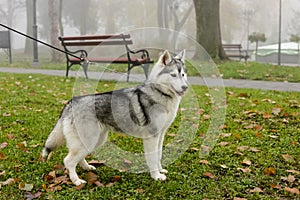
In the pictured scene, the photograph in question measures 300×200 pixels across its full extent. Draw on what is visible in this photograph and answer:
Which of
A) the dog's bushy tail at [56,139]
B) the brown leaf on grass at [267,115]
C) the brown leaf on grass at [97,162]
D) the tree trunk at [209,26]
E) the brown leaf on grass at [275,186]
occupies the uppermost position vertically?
the tree trunk at [209,26]

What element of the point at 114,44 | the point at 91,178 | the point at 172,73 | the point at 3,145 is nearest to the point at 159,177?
the point at 91,178

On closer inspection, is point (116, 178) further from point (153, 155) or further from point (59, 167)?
point (59, 167)

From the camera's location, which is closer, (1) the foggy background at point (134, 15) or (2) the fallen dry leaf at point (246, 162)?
(2) the fallen dry leaf at point (246, 162)

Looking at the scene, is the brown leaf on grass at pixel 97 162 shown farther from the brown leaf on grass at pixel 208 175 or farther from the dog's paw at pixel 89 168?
the brown leaf on grass at pixel 208 175

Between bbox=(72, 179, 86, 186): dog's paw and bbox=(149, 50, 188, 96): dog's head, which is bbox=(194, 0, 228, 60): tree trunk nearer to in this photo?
bbox=(149, 50, 188, 96): dog's head

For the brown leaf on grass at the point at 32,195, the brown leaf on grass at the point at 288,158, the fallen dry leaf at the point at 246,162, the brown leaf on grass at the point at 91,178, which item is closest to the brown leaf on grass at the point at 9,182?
the brown leaf on grass at the point at 32,195

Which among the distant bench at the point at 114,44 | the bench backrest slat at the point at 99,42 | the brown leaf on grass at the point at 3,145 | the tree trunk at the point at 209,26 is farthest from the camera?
the tree trunk at the point at 209,26

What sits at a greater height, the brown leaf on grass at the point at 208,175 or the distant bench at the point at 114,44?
the distant bench at the point at 114,44

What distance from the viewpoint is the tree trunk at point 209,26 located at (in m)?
13.8

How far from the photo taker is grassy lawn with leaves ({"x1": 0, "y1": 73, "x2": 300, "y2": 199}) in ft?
10.6

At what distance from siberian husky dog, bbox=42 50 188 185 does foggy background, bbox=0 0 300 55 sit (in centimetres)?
2932

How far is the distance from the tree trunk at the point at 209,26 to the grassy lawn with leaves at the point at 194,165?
780 centimetres

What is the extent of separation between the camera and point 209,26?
13859 millimetres

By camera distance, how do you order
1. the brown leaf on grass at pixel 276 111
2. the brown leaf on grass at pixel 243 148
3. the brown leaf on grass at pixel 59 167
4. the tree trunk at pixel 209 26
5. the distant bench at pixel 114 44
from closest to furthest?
the brown leaf on grass at pixel 59 167 → the brown leaf on grass at pixel 243 148 → the brown leaf on grass at pixel 276 111 → the distant bench at pixel 114 44 → the tree trunk at pixel 209 26
